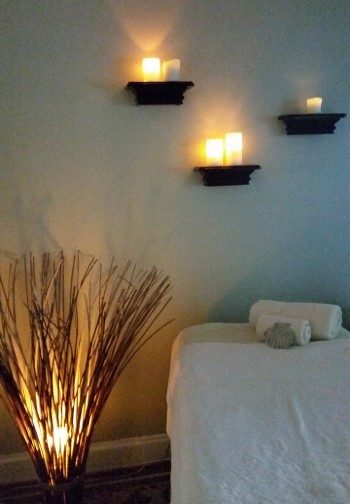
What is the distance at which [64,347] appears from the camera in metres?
1.52

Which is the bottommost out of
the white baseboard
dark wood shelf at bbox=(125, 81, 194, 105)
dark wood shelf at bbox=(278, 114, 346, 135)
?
the white baseboard

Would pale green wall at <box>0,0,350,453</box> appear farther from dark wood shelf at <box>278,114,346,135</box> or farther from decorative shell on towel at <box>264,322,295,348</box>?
decorative shell on towel at <box>264,322,295,348</box>

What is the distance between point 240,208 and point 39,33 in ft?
3.36

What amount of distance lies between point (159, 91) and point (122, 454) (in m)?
1.52

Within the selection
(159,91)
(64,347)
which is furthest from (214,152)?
(64,347)

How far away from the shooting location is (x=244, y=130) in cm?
195

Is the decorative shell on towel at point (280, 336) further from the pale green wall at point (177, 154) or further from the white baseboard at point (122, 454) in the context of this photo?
the white baseboard at point (122, 454)

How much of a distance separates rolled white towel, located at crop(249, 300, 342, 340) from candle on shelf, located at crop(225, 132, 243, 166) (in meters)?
0.58

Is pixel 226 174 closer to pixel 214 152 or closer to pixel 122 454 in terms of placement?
pixel 214 152

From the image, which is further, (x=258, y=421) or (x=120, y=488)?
(x=120, y=488)

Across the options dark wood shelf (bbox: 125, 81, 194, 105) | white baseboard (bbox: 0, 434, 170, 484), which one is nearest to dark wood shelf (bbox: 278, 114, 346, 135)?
dark wood shelf (bbox: 125, 81, 194, 105)

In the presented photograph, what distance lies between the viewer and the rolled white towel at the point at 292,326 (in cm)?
166

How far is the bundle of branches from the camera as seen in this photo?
1.50m

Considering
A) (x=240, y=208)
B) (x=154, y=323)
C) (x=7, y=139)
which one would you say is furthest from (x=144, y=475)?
(x=7, y=139)
